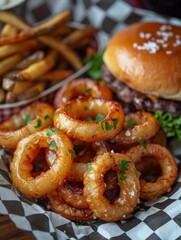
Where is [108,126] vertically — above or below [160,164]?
above

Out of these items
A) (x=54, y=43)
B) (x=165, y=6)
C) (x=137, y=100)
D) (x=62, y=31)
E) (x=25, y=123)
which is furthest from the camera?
(x=165, y=6)

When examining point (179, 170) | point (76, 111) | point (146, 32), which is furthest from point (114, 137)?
point (146, 32)

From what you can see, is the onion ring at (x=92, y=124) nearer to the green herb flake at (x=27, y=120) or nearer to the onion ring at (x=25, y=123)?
the onion ring at (x=25, y=123)

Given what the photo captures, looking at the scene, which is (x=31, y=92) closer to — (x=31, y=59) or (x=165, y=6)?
(x=31, y=59)

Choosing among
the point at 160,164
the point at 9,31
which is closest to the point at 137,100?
the point at 160,164

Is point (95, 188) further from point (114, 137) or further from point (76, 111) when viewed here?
point (76, 111)

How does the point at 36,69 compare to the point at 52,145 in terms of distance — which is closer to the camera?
the point at 52,145

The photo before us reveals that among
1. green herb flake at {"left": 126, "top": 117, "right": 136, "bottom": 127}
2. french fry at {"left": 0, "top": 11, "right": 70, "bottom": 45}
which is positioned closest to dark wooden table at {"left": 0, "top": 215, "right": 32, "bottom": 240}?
green herb flake at {"left": 126, "top": 117, "right": 136, "bottom": 127}

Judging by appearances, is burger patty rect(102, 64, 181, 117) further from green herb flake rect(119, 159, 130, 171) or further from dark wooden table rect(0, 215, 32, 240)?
dark wooden table rect(0, 215, 32, 240)

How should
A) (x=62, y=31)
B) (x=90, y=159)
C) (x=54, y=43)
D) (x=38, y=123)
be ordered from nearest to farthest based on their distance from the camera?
(x=90, y=159) → (x=38, y=123) → (x=54, y=43) → (x=62, y=31)
